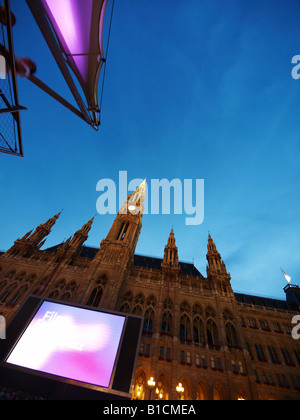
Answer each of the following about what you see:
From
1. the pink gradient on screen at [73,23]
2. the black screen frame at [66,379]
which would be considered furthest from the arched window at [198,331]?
the pink gradient on screen at [73,23]

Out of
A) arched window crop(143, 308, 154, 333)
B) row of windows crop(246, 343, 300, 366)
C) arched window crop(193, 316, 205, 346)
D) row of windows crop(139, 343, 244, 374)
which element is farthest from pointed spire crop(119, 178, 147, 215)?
row of windows crop(246, 343, 300, 366)

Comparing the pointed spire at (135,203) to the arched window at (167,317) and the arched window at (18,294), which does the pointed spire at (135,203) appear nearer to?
the arched window at (167,317)

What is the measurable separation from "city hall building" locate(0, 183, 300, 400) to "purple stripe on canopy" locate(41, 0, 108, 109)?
23.4 metres

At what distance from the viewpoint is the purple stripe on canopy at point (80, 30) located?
13.7 ft

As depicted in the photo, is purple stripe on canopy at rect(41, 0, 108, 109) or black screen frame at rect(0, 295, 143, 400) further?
black screen frame at rect(0, 295, 143, 400)

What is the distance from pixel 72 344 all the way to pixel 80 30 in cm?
1883

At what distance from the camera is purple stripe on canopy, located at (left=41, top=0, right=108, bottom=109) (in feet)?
13.7

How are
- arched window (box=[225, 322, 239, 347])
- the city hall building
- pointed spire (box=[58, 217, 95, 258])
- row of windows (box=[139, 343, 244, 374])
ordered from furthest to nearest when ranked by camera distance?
pointed spire (box=[58, 217, 95, 258])
arched window (box=[225, 322, 239, 347])
row of windows (box=[139, 343, 244, 374])
the city hall building

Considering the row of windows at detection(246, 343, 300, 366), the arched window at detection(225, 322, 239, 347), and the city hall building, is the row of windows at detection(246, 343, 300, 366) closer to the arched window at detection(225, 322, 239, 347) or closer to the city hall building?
the city hall building

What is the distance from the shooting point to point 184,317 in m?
28.2

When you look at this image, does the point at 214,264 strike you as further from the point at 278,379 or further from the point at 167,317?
the point at 278,379

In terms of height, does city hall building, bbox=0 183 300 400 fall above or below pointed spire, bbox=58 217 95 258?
below
